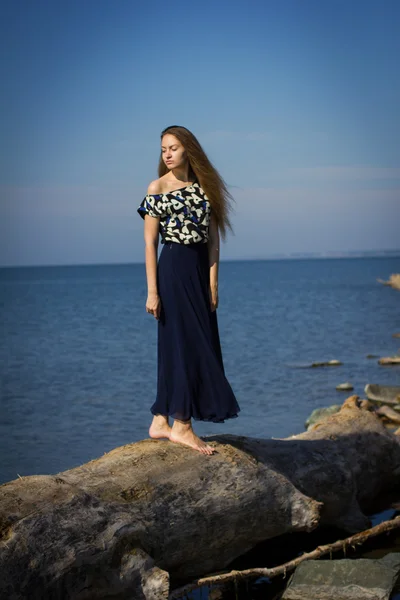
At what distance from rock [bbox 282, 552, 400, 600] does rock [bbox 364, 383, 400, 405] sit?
785 centimetres

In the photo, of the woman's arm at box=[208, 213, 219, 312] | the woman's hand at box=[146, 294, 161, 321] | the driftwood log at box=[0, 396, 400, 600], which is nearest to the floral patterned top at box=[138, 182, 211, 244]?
the woman's arm at box=[208, 213, 219, 312]

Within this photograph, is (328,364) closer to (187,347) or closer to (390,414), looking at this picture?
(390,414)

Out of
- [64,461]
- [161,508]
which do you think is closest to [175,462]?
[161,508]

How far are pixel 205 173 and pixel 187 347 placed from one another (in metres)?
1.44

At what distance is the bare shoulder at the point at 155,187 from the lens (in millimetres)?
6773

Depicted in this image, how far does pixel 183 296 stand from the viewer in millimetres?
6715

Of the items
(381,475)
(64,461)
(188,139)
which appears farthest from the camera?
(64,461)

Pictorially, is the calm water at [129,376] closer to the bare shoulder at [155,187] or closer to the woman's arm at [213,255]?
the woman's arm at [213,255]

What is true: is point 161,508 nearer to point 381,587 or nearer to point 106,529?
point 106,529

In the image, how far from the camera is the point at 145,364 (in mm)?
21766

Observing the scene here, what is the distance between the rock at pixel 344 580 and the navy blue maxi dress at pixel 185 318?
1350mm

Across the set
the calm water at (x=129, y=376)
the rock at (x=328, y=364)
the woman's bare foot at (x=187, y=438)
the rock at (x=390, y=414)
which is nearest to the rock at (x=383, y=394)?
the calm water at (x=129, y=376)

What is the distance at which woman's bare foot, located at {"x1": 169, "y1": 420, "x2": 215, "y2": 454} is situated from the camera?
21.7 ft

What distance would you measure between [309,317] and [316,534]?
31.8 meters
